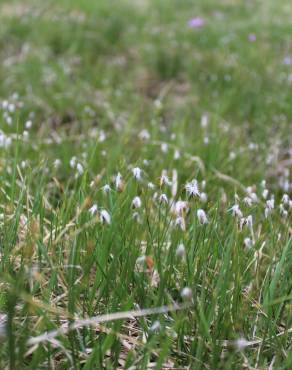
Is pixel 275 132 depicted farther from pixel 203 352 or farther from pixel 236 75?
pixel 203 352

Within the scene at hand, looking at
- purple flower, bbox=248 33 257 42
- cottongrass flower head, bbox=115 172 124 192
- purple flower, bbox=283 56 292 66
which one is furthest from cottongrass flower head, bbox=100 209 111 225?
purple flower, bbox=248 33 257 42

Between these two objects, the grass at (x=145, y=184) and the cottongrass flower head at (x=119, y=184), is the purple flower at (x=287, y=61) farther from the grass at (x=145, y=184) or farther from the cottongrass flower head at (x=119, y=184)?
the cottongrass flower head at (x=119, y=184)

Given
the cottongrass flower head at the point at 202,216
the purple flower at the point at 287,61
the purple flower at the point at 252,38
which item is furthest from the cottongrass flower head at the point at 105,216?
the purple flower at the point at 252,38

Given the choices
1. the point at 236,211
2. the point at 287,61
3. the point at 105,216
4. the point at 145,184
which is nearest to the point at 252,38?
the point at 287,61

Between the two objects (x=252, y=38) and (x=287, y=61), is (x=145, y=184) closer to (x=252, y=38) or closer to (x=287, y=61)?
(x=287, y=61)

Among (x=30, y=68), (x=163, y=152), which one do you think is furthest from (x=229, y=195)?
(x=30, y=68)

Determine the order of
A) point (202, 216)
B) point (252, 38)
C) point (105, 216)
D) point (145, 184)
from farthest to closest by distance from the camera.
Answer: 1. point (252, 38)
2. point (145, 184)
3. point (202, 216)
4. point (105, 216)

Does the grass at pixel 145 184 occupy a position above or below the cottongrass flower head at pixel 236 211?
below

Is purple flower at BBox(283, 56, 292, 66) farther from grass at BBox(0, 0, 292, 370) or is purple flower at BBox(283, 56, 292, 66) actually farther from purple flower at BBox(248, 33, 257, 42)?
purple flower at BBox(248, 33, 257, 42)

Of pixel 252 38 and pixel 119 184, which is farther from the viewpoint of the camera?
pixel 252 38
